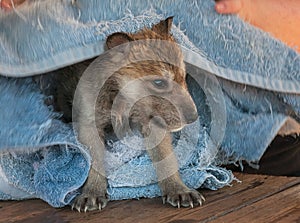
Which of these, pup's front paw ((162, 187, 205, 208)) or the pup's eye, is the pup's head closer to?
the pup's eye

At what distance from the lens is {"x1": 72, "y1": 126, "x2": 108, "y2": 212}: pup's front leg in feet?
4.72

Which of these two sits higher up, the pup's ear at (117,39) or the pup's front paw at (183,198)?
the pup's ear at (117,39)

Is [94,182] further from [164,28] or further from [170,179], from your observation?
[164,28]

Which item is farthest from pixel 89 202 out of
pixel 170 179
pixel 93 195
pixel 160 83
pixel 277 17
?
pixel 277 17

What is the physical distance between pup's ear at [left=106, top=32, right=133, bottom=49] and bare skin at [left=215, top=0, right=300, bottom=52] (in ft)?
1.42

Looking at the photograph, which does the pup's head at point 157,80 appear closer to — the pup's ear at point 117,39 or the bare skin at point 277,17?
the pup's ear at point 117,39

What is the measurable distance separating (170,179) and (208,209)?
6.7 inches

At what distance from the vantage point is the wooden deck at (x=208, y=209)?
1328 millimetres

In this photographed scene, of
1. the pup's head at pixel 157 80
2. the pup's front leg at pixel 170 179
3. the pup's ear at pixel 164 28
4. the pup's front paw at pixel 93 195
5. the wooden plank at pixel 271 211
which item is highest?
Answer: the pup's ear at pixel 164 28

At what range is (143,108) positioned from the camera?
5.10 feet

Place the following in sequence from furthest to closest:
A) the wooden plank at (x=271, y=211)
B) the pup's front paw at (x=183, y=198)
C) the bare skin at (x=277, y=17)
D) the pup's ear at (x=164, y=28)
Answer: the bare skin at (x=277, y=17)
the pup's ear at (x=164, y=28)
the pup's front paw at (x=183, y=198)
the wooden plank at (x=271, y=211)

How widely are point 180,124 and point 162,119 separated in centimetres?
6

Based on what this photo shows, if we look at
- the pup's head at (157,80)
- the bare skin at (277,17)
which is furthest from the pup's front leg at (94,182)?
the bare skin at (277,17)

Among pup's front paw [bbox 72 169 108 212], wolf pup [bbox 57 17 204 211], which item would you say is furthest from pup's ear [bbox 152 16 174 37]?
pup's front paw [bbox 72 169 108 212]
